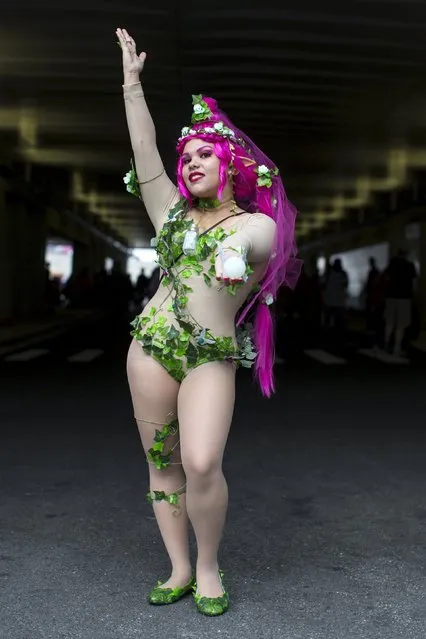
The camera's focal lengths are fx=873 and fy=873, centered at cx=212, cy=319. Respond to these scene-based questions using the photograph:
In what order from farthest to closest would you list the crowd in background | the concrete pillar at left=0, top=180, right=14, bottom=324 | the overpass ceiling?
the concrete pillar at left=0, top=180, right=14, bottom=324 < the crowd in background < the overpass ceiling

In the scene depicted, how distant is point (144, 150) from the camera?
3.42m

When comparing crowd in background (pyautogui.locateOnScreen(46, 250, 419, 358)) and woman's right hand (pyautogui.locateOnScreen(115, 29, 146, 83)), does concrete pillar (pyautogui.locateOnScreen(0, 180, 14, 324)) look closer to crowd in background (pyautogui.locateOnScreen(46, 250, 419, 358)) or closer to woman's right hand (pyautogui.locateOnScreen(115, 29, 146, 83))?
crowd in background (pyautogui.locateOnScreen(46, 250, 419, 358))

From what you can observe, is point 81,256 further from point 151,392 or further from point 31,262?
point 151,392

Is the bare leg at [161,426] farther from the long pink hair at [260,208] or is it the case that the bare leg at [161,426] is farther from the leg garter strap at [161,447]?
the long pink hair at [260,208]

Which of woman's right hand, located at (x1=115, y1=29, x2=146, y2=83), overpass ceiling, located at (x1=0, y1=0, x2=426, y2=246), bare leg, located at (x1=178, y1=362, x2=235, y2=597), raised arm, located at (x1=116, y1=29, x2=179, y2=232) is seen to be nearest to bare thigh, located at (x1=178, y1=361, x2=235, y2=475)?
bare leg, located at (x1=178, y1=362, x2=235, y2=597)

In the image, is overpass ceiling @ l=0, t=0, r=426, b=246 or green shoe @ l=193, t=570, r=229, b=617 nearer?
green shoe @ l=193, t=570, r=229, b=617

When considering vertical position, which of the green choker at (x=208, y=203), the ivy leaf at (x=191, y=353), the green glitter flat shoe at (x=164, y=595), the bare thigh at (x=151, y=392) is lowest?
the green glitter flat shoe at (x=164, y=595)

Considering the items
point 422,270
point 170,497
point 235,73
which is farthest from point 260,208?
point 422,270

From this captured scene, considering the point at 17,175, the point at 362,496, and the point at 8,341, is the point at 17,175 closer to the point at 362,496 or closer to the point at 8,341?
the point at 8,341

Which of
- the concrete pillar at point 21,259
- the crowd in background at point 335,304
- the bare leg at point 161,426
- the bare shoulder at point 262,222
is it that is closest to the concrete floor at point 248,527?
the bare leg at point 161,426

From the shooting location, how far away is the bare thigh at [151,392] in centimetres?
331

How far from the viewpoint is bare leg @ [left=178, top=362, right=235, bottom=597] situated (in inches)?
126

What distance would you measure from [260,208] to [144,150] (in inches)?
20.3

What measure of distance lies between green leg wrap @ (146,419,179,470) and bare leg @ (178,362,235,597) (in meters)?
0.14
